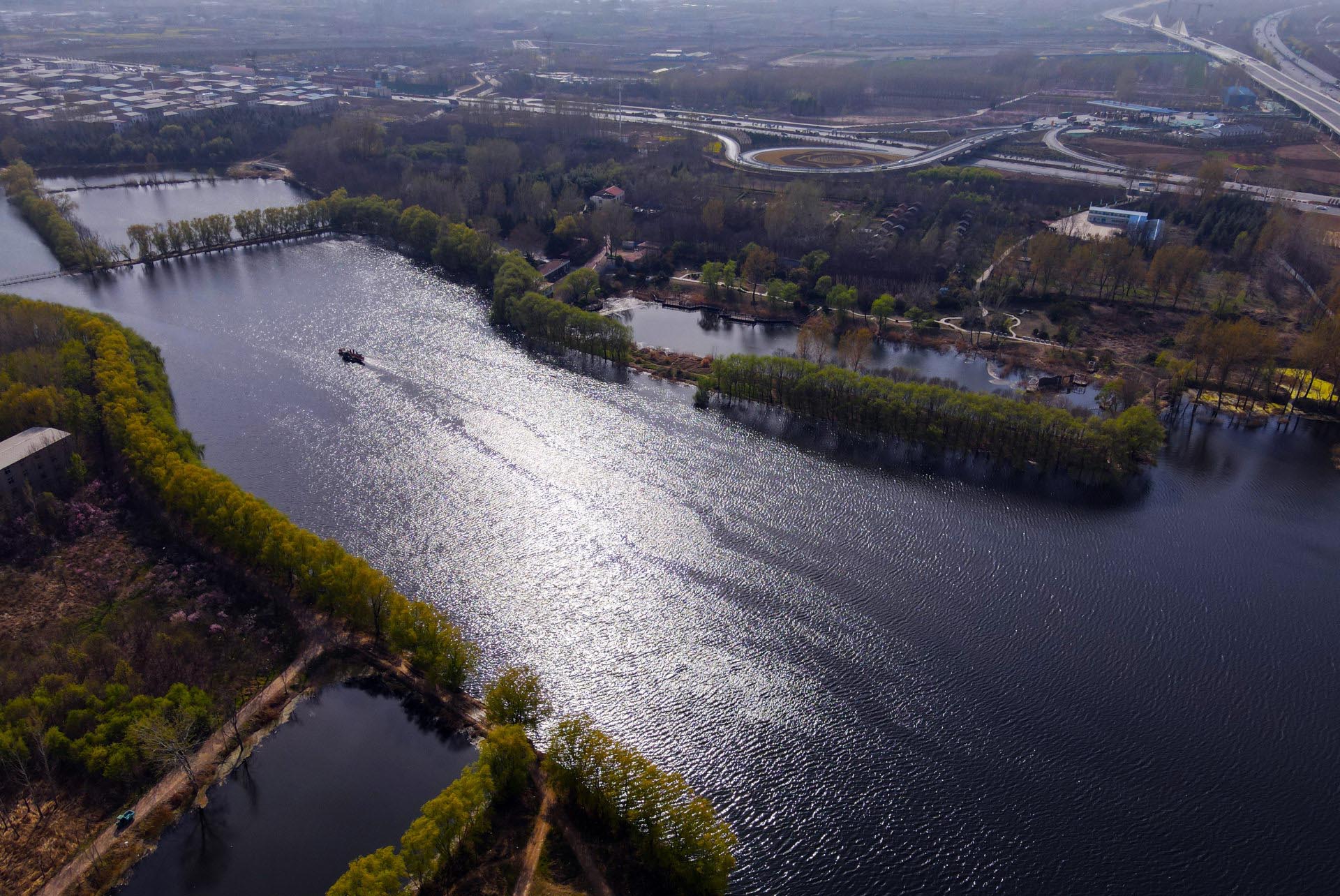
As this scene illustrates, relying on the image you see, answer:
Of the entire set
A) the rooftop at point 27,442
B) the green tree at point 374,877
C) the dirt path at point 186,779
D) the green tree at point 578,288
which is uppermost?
the rooftop at point 27,442

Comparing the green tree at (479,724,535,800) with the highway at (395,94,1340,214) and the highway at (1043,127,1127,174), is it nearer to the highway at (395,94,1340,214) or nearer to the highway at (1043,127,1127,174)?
the highway at (395,94,1340,214)

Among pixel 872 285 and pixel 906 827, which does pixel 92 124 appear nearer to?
pixel 872 285

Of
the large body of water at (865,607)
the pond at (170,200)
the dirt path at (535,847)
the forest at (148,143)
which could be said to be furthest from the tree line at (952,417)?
the forest at (148,143)

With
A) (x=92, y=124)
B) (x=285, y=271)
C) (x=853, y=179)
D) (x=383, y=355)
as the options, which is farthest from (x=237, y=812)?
(x=92, y=124)

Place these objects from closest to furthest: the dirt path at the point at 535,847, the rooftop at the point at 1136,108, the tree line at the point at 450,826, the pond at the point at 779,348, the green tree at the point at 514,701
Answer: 1. the tree line at the point at 450,826
2. the dirt path at the point at 535,847
3. the green tree at the point at 514,701
4. the pond at the point at 779,348
5. the rooftop at the point at 1136,108

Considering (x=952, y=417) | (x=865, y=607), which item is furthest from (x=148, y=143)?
(x=865, y=607)

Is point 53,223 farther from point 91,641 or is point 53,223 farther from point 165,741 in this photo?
point 165,741

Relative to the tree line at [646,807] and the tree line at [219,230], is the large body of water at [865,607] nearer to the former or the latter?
the tree line at [646,807]
